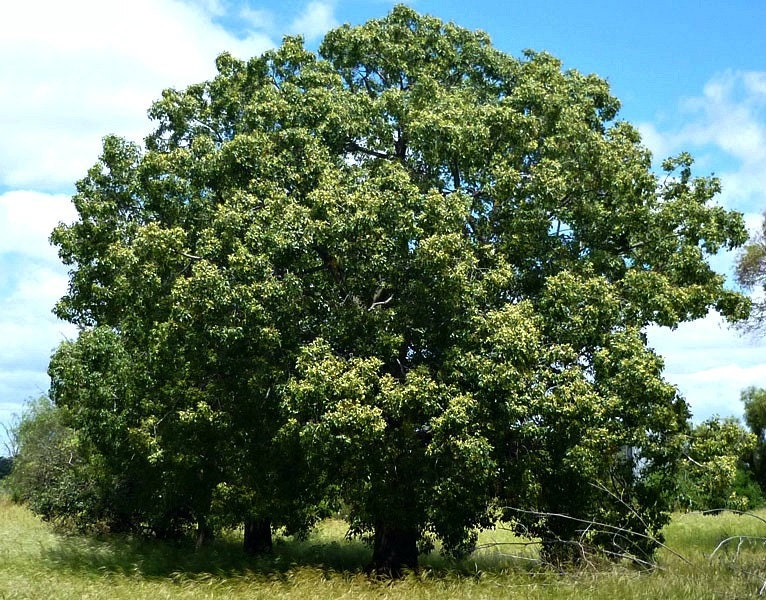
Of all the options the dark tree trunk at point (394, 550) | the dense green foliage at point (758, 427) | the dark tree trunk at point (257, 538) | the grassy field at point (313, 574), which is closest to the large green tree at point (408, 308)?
the dark tree trunk at point (394, 550)

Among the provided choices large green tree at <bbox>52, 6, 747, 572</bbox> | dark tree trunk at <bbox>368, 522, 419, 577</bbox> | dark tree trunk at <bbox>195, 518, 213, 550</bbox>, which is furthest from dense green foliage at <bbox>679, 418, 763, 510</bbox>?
dark tree trunk at <bbox>195, 518, 213, 550</bbox>

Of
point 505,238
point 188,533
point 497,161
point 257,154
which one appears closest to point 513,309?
point 505,238

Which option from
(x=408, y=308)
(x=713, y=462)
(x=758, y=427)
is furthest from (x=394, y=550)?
(x=758, y=427)

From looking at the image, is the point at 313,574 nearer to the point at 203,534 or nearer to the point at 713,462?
the point at 713,462

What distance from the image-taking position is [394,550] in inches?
870

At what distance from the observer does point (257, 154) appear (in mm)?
22359

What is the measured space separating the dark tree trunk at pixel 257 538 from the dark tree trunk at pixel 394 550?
6.71m

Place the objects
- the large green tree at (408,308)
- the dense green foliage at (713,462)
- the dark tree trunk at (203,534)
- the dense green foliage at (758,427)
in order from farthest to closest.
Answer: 1. the dense green foliage at (758,427)
2. the dark tree trunk at (203,534)
3. the dense green foliage at (713,462)
4. the large green tree at (408,308)

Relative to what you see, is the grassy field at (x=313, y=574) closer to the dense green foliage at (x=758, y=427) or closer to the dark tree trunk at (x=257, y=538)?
the dark tree trunk at (x=257, y=538)

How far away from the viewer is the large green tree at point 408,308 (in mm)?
18906

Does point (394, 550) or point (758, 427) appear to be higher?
point (758, 427)

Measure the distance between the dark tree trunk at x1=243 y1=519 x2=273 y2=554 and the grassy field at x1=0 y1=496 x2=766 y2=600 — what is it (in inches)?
18.9

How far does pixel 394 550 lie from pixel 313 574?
303 cm

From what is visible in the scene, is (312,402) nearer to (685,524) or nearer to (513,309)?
(513,309)
